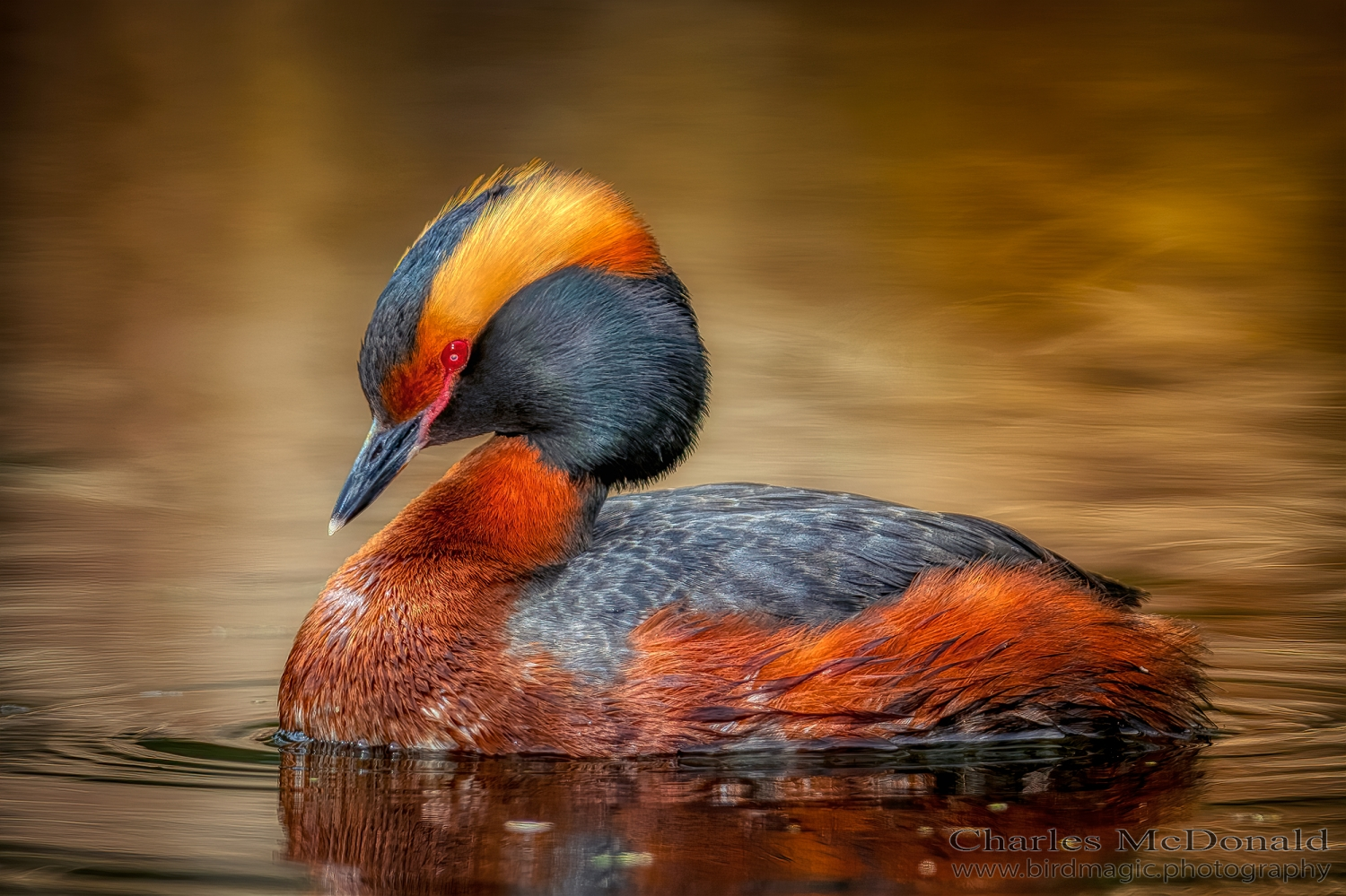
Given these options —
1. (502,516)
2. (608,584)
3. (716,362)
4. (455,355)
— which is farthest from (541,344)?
(716,362)

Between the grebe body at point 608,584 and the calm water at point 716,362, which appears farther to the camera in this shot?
the grebe body at point 608,584

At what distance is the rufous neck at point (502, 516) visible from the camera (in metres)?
6.61

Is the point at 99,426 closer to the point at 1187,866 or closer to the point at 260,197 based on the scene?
the point at 260,197

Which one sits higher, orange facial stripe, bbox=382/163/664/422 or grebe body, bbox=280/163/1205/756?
orange facial stripe, bbox=382/163/664/422

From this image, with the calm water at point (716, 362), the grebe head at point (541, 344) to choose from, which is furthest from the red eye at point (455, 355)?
the calm water at point (716, 362)

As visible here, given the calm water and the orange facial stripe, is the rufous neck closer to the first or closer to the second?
the orange facial stripe

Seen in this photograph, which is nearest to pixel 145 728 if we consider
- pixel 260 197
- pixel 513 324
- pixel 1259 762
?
pixel 513 324

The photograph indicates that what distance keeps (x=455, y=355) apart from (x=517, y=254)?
0.37m

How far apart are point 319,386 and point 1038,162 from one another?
26.0 feet

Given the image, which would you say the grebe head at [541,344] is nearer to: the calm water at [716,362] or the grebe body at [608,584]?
the grebe body at [608,584]

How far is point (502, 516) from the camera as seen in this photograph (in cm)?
665

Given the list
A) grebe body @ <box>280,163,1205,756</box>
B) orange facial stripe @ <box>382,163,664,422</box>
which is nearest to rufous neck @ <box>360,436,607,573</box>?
grebe body @ <box>280,163,1205,756</box>

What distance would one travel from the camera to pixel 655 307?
6648mm

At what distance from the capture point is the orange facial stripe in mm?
6391
